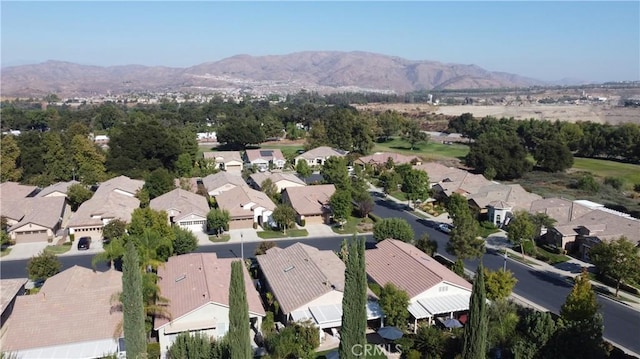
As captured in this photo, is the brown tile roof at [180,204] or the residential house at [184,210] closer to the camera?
the residential house at [184,210]

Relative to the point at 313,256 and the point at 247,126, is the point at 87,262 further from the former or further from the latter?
the point at 247,126

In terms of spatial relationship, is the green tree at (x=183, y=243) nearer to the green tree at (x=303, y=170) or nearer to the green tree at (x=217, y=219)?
the green tree at (x=217, y=219)

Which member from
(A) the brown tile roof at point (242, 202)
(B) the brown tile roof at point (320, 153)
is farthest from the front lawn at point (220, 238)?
(B) the brown tile roof at point (320, 153)

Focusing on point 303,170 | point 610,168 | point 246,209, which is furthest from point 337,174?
point 610,168

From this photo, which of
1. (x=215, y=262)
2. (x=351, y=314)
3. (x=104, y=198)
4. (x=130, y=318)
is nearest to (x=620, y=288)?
(x=351, y=314)

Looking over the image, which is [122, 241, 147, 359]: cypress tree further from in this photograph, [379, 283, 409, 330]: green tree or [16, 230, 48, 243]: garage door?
[16, 230, 48, 243]: garage door

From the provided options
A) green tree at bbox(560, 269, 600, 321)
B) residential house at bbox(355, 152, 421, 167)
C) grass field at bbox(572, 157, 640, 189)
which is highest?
green tree at bbox(560, 269, 600, 321)

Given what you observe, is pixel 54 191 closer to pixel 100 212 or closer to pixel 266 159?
pixel 100 212

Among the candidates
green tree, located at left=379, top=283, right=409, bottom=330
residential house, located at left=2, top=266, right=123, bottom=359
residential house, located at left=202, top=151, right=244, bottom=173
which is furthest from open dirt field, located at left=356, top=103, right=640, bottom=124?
residential house, located at left=2, top=266, right=123, bottom=359
